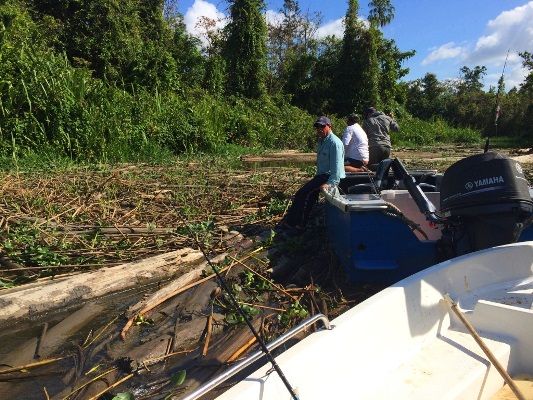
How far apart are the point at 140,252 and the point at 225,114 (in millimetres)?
16594

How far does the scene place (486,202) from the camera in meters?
3.94

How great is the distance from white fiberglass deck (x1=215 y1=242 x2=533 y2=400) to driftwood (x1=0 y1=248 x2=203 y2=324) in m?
3.04

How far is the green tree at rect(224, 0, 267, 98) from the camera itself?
28.7 metres

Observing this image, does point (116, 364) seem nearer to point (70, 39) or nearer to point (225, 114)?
point (225, 114)

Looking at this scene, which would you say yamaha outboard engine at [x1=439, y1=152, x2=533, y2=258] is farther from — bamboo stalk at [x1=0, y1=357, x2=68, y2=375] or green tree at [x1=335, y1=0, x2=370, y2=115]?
green tree at [x1=335, y1=0, x2=370, y2=115]

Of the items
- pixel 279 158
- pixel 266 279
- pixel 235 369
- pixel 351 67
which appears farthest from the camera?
pixel 351 67

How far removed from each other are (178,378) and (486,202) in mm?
2632

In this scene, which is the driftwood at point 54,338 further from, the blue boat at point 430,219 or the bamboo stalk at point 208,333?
the blue boat at point 430,219

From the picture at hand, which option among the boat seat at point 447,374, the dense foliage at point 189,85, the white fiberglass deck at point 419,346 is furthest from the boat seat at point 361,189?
the boat seat at point 447,374

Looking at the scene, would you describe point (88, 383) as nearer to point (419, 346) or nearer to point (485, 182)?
point (419, 346)

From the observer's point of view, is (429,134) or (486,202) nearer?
(486,202)

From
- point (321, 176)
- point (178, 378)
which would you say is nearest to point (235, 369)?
point (178, 378)

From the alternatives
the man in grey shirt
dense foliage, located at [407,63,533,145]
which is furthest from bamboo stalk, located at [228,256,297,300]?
dense foliage, located at [407,63,533,145]

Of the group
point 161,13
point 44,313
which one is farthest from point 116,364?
point 161,13
